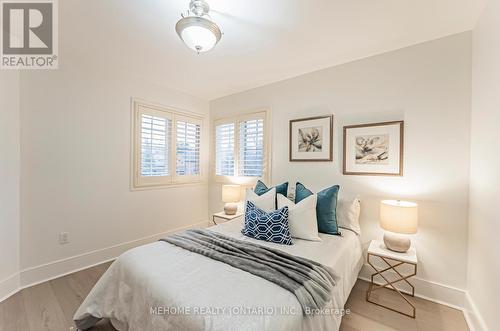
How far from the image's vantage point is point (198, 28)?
5.11 feet

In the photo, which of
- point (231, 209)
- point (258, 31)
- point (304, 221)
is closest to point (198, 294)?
point (304, 221)

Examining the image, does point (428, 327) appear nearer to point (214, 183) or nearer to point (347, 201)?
point (347, 201)

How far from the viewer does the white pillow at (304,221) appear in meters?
2.02

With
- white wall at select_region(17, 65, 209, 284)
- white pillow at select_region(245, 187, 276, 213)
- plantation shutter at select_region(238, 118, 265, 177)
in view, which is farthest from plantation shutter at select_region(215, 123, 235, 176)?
white pillow at select_region(245, 187, 276, 213)

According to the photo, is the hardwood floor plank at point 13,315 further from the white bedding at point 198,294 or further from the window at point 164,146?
the window at point 164,146

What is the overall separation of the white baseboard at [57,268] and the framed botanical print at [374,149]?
3.18 meters

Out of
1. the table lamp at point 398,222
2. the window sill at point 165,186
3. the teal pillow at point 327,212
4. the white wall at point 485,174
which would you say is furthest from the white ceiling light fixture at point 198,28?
the window sill at point 165,186

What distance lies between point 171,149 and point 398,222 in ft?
10.4

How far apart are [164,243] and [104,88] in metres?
2.26

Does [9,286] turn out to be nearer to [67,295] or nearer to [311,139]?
[67,295]

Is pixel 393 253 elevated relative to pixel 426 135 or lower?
lower

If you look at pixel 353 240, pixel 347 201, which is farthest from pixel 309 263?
pixel 347 201

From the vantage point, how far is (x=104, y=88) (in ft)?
9.11

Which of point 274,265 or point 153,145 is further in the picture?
point 153,145
